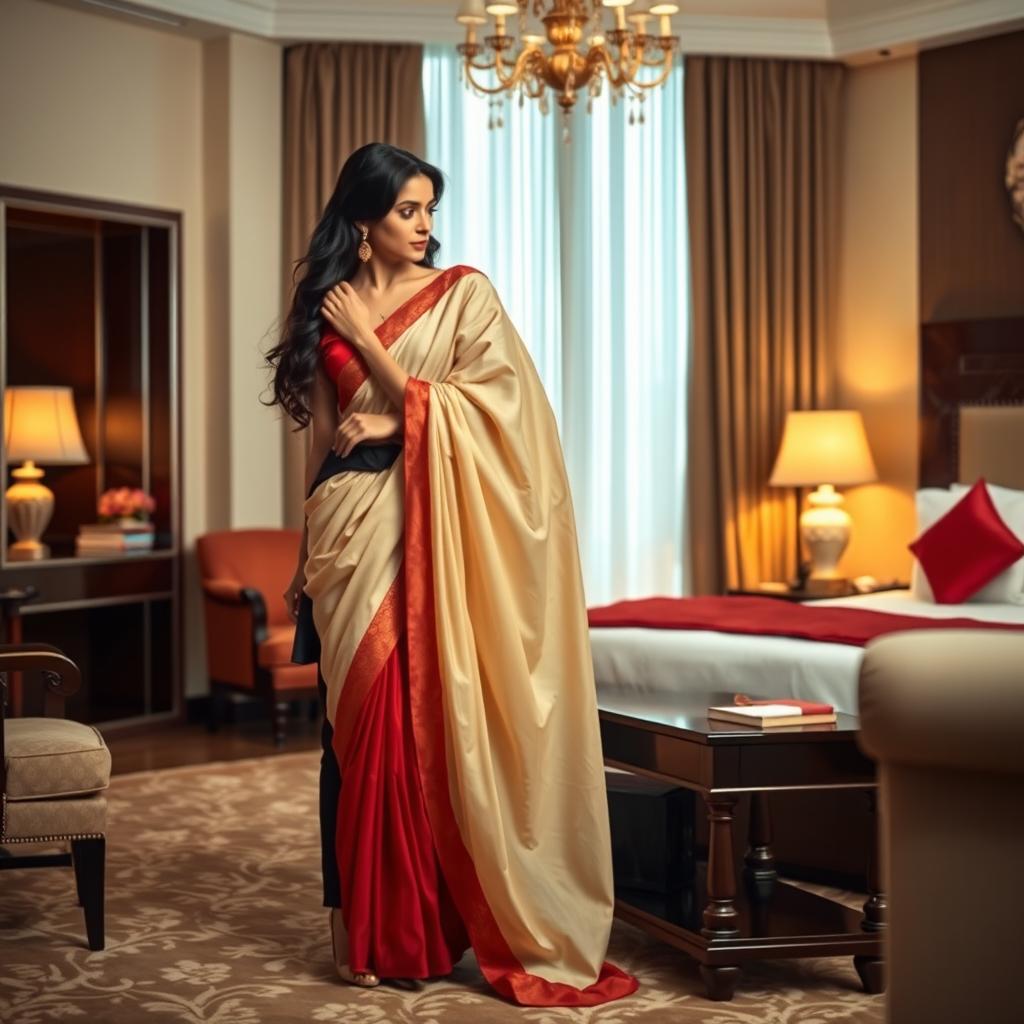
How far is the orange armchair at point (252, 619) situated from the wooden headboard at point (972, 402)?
119 inches

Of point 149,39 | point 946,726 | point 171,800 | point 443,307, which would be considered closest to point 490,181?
point 149,39

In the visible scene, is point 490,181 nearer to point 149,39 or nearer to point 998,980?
point 149,39

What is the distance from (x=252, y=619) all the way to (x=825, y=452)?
2732 millimetres

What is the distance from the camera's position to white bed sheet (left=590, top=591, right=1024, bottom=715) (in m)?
4.22

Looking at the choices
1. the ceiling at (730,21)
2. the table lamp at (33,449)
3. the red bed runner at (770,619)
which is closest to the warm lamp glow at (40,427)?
the table lamp at (33,449)

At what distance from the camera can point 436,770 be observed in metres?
3.35

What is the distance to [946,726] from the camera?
1.95 meters

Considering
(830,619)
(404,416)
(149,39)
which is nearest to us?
(404,416)

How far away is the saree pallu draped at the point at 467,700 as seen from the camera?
3.31m

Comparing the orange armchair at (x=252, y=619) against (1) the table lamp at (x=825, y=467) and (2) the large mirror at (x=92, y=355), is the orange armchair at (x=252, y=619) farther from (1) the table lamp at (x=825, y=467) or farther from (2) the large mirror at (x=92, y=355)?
(1) the table lamp at (x=825, y=467)

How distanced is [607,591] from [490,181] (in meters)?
2.07

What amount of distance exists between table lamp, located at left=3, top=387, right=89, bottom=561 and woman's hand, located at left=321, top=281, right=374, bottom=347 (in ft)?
11.2

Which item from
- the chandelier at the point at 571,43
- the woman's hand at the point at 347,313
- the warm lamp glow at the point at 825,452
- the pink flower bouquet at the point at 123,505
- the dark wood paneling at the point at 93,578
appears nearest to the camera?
the woman's hand at the point at 347,313

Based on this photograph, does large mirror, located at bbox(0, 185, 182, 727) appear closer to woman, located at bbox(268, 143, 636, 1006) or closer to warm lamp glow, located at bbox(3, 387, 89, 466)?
warm lamp glow, located at bbox(3, 387, 89, 466)
